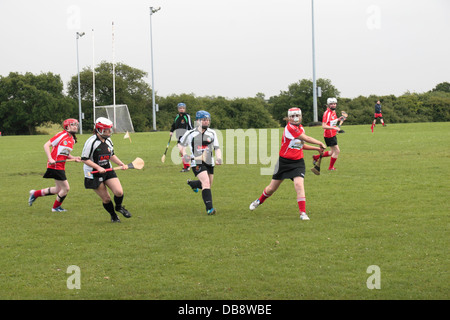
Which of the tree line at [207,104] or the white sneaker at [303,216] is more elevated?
the tree line at [207,104]

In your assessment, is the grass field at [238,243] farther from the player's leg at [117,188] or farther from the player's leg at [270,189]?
the player's leg at [117,188]

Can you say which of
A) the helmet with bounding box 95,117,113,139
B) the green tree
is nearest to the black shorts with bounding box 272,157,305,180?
the helmet with bounding box 95,117,113,139

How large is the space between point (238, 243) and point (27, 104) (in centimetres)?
8464

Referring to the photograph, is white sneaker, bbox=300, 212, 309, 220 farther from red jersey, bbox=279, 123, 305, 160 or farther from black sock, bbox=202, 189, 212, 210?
black sock, bbox=202, 189, 212, 210

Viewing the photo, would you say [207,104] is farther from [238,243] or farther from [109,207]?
[238,243]

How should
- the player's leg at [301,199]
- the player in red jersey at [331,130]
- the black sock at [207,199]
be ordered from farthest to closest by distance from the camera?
the player in red jersey at [331,130], the black sock at [207,199], the player's leg at [301,199]

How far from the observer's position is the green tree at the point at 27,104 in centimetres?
8562

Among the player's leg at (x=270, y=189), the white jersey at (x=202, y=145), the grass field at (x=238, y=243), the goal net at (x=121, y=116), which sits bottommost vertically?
the grass field at (x=238, y=243)

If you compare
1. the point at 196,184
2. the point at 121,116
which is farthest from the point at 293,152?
the point at 121,116

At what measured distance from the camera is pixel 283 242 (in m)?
8.55

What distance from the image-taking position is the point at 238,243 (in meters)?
8.55

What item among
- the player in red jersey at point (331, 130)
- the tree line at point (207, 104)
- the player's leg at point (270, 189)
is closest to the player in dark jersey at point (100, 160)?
the player's leg at point (270, 189)

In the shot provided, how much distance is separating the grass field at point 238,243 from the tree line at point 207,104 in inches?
2584

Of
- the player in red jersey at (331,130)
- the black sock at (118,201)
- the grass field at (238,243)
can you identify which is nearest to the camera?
the grass field at (238,243)
